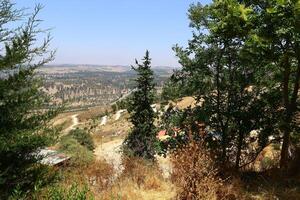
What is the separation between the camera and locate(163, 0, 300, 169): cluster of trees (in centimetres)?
1005

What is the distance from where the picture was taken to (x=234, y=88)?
11297mm

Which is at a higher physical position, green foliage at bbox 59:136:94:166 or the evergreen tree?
the evergreen tree

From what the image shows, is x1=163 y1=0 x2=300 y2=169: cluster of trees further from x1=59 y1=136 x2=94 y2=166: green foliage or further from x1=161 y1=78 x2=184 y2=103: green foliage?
x1=59 y1=136 x2=94 y2=166: green foliage

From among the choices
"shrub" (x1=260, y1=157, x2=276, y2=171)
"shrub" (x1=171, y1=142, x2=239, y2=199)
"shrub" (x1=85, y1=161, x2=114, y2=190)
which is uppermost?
"shrub" (x1=171, y1=142, x2=239, y2=199)

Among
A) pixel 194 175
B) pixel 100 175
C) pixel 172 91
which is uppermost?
pixel 172 91

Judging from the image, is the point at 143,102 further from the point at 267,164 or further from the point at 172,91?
the point at 267,164

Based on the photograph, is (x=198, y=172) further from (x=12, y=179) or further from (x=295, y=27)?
(x=12, y=179)

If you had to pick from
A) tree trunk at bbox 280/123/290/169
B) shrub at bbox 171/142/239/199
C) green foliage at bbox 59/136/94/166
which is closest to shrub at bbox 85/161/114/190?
green foliage at bbox 59/136/94/166

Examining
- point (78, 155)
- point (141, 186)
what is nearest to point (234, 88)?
point (141, 186)

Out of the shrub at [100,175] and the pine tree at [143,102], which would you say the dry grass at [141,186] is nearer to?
the shrub at [100,175]

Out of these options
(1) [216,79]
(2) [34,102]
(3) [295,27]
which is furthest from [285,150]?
(2) [34,102]

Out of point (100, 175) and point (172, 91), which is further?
point (172, 91)

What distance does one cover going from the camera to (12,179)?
30.2 ft

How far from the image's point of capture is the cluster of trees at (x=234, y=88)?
10055mm
